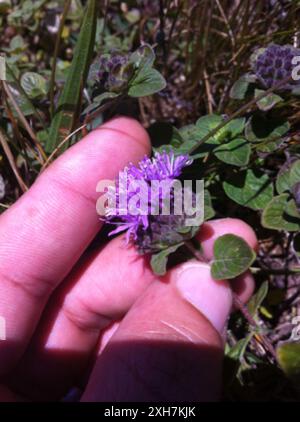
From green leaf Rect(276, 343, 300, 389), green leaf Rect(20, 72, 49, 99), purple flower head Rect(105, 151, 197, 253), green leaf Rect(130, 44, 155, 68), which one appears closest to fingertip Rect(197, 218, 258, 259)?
purple flower head Rect(105, 151, 197, 253)

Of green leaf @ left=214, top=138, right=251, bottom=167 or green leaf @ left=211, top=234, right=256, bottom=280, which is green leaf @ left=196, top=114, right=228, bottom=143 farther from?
green leaf @ left=211, top=234, right=256, bottom=280

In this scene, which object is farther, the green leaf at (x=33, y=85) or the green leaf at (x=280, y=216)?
the green leaf at (x=33, y=85)

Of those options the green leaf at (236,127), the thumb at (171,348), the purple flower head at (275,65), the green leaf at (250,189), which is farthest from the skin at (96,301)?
the purple flower head at (275,65)

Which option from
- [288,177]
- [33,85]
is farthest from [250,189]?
[33,85]

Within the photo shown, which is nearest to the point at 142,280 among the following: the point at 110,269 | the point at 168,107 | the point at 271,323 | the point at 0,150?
the point at 110,269

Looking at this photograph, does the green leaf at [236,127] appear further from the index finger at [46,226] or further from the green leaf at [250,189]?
the index finger at [46,226]
